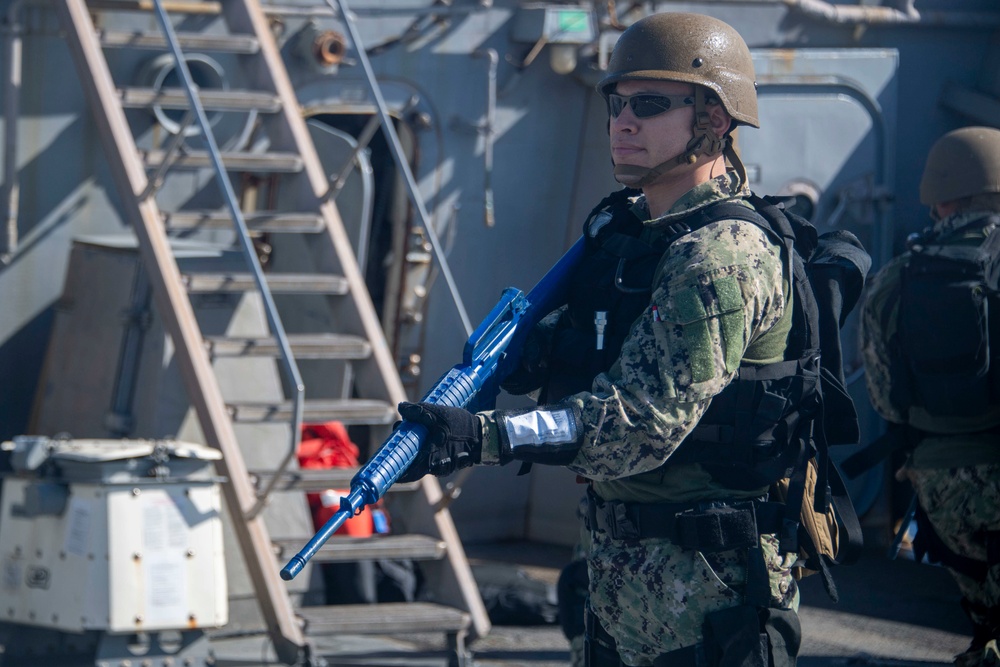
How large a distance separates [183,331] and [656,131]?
245cm

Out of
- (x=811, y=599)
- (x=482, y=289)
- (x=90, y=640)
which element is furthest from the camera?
(x=482, y=289)

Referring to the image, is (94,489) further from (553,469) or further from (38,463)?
(553,469)

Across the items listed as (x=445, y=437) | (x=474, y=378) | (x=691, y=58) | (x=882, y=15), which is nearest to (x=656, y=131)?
(x=691, y=58)

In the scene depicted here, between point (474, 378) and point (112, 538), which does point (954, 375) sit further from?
point (112, 538)

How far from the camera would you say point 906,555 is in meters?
6.76

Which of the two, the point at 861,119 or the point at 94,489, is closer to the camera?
the point at 94,489

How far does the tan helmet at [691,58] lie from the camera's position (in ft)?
8.71

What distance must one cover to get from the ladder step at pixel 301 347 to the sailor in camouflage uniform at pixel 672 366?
7.02 ft

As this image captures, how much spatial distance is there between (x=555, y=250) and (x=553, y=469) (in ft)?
3.70

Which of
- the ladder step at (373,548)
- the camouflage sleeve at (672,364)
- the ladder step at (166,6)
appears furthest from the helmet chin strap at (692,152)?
the ladder step at (166,6)

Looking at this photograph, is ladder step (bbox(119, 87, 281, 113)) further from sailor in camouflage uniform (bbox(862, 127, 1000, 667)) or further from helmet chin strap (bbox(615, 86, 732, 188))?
helmet chin strap (bbox(615, 86, 732, 188))

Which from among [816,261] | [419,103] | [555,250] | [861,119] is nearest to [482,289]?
[555,250]

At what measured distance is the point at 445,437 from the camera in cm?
235

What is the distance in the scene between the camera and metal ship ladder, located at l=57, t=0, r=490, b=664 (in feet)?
14.8
